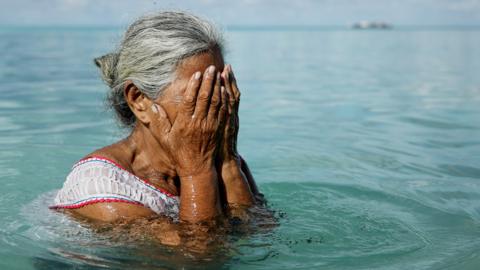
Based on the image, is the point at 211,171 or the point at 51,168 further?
the point at 51,168

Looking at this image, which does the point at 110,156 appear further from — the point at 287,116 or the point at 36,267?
the point at 287,116

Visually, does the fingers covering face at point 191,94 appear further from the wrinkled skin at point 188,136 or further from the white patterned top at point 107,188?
the white patterned top at point 107,188

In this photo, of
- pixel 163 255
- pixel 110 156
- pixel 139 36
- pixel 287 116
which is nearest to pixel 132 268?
pixel 163 255

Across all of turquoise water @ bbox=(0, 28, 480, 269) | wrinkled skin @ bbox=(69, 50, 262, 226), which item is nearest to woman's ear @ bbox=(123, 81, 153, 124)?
wrinkled skin @ bbox=(69, 50, 262, 226)

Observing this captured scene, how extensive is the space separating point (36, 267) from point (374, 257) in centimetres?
209

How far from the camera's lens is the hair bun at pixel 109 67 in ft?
11.7

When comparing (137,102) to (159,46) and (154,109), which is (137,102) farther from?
(159,46)

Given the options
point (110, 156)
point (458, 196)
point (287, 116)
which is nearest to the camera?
point (110, 156)

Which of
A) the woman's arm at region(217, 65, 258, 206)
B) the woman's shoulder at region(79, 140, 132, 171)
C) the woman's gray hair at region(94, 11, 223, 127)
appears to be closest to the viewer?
the woman's gray hair at region(94, 11, 223, 127)

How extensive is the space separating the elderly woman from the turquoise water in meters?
0.27

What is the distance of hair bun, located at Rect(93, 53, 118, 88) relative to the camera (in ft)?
11.7

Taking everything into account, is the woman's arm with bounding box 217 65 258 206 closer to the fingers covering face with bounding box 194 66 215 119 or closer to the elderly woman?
the elderly woman

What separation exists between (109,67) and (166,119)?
1.74 ft

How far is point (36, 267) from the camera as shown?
3.56 m
